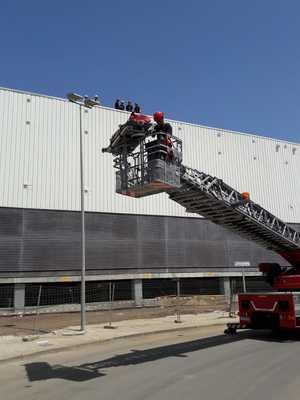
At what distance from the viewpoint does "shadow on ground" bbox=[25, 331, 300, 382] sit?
32.2 feet

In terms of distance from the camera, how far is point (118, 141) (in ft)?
37.7

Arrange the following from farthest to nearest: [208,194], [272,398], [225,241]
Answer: [225,241] < [208,194] < [272,398]

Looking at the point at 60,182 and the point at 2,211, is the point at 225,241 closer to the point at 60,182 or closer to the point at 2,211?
the point at 60,182

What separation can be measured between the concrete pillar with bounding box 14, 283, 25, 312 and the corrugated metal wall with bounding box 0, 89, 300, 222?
209 inches

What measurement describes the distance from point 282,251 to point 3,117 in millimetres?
21634

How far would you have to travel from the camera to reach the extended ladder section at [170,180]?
11023 mm

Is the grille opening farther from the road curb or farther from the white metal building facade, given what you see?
the white metal building facade

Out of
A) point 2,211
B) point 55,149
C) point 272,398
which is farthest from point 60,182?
point 272,398

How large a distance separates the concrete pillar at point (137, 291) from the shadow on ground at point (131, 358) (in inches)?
701

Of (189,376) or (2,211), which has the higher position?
(2,211)


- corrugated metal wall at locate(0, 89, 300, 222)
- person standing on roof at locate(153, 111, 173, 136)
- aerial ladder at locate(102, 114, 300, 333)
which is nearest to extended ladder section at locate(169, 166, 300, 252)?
aerial ladder at locate(102, 114, 300, 333)

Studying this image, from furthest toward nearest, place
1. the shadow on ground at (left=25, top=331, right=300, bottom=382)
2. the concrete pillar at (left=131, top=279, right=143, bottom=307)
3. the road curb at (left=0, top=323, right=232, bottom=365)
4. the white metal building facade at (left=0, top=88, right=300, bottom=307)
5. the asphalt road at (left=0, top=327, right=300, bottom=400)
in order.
A: 1. the concrete pillar at (left=131, top=279, right=143, bottom=307)
2. the white metal building facade at (left=0, top=88, right=300, bottom=307)
3. the road curb at (left=0, top=323, right=232, bottom=365)
4. the shadow on ground at (left=25, top=331, right=300, bottom=382)
5. the asphalt road at (left=0, top=327, right=300, bottom=400)

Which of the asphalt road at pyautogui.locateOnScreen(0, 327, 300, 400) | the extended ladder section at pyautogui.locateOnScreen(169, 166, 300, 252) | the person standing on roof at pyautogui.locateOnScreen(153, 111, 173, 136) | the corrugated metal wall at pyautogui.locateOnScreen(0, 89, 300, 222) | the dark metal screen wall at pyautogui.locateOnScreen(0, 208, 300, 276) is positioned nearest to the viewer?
the asphalt road at pyautogui.locateOnScreen(0, 327, 300, 400)

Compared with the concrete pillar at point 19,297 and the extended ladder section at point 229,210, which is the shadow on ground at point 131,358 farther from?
the concrete pillar at point 19,297
